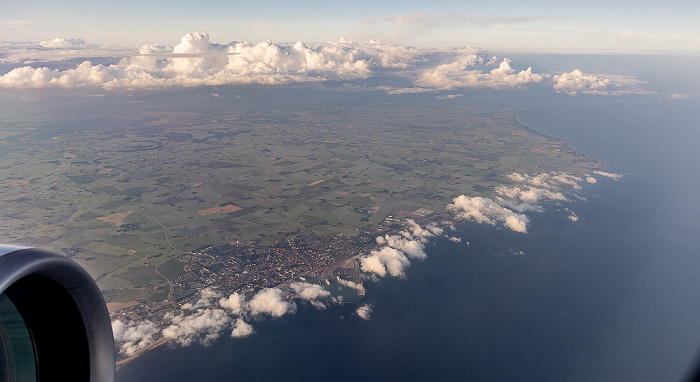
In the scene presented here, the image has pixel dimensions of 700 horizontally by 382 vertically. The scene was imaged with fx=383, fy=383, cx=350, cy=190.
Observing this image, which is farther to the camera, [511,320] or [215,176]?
[215,176]

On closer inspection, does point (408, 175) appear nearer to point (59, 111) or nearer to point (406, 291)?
point (406, 291)

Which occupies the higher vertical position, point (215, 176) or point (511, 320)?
point (215, 176)

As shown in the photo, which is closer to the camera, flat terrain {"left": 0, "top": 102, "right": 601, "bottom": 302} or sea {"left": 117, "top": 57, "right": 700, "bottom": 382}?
sea {"left": 117, "top": 57, "right": 700, "bottom": 382}

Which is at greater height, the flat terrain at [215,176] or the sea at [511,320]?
the flat terrain at [215,176]

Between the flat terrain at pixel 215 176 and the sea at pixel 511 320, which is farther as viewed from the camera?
the flat terrain at pixel 215 176

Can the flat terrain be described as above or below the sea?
above
